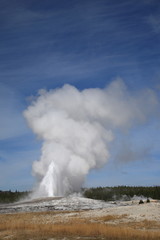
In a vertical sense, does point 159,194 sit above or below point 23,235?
above

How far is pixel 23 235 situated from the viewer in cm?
Answer: 2650

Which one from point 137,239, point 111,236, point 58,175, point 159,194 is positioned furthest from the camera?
point 58,175

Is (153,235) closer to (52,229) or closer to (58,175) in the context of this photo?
(52,229)

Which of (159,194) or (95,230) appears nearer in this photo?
(95,230)

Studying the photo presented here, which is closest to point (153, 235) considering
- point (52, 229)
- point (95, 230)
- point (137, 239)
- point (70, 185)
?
point (137, 239)

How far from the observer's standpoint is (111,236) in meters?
24.8

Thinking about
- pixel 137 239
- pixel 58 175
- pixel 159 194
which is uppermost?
pixel 58 175

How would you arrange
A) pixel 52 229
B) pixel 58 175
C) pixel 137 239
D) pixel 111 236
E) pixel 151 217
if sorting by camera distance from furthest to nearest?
pixel 58 175 < pixel 151 217 < pixel 52 229 < pixel 111 236 < pixel 137 239

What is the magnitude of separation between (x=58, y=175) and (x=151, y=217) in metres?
81.8

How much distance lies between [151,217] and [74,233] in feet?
51.1

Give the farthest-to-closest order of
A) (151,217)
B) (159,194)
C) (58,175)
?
(58,175)
(159,194)
(151,217)

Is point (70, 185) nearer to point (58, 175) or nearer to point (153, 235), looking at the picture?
point (58, 175)

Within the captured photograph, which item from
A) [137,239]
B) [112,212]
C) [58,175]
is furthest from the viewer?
[58,175]

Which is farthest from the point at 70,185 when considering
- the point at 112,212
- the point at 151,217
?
the point at 151,217
